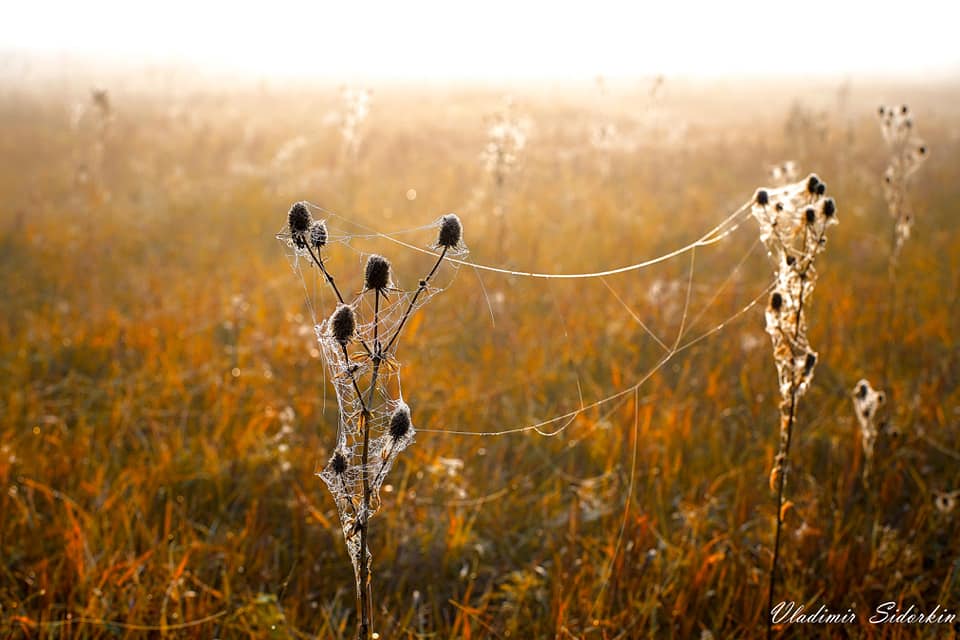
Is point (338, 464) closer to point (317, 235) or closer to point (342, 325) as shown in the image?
point (342, 325)

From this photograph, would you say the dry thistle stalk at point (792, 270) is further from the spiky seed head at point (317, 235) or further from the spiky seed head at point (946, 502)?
the spiky seed head at point (946, 502)

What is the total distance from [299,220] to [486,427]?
99.6 inches

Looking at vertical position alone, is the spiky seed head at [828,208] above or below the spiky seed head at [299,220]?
above

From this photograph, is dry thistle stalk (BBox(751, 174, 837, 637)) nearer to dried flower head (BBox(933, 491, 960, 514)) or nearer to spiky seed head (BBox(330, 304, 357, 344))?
spiky seed head (BBox(330, 304, 357, 344))

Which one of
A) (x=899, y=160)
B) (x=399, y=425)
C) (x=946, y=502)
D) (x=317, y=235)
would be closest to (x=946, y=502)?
(x=946, y=502)

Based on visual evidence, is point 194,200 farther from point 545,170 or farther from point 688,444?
point 688,444

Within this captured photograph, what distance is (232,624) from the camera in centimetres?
241

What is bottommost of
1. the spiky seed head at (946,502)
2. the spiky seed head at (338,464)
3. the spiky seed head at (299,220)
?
the spiky seed head at (946,502)

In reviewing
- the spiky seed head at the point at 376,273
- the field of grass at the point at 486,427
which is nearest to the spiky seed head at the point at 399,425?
the spiky seed head at the point at 376,273
